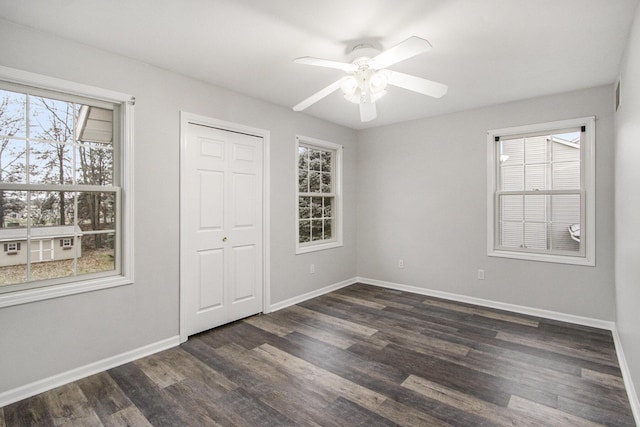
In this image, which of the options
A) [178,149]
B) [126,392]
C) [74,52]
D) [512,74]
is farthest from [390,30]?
[126,392]

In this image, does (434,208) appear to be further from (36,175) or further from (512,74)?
(36,175)

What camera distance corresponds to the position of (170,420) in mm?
1956

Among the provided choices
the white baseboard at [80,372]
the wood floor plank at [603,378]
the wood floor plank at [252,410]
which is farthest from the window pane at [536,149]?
the white baseboard at [80,372]

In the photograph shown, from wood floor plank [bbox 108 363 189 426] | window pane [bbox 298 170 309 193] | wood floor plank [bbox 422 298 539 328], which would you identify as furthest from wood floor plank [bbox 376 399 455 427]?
window pane [bbox 298 170 309 193]

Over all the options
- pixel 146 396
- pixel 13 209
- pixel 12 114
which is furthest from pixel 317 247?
pixel 12 114

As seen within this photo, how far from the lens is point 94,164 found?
2.61 meters

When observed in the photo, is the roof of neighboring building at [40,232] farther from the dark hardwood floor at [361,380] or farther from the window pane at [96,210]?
the dark hardwood floor at [361,380]

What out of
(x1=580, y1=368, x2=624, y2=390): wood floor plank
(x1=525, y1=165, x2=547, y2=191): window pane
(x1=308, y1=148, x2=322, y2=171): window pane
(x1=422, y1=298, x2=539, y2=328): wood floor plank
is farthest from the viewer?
(x1=308, y1=148, x2=322, y2=171): window pane

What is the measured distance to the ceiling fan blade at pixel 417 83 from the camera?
7.34 feet

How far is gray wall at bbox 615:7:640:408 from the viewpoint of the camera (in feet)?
6.35

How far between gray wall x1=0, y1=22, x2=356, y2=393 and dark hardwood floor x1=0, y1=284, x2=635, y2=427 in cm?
24

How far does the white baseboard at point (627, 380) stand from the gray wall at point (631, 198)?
0.08 metres

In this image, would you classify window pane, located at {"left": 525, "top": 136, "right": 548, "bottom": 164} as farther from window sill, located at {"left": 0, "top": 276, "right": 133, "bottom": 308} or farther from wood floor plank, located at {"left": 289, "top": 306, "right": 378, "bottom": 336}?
window sill, located at {"left": 0, "top": 276, "right": 133, "bottom": 308}

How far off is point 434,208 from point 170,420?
12.3 feet
